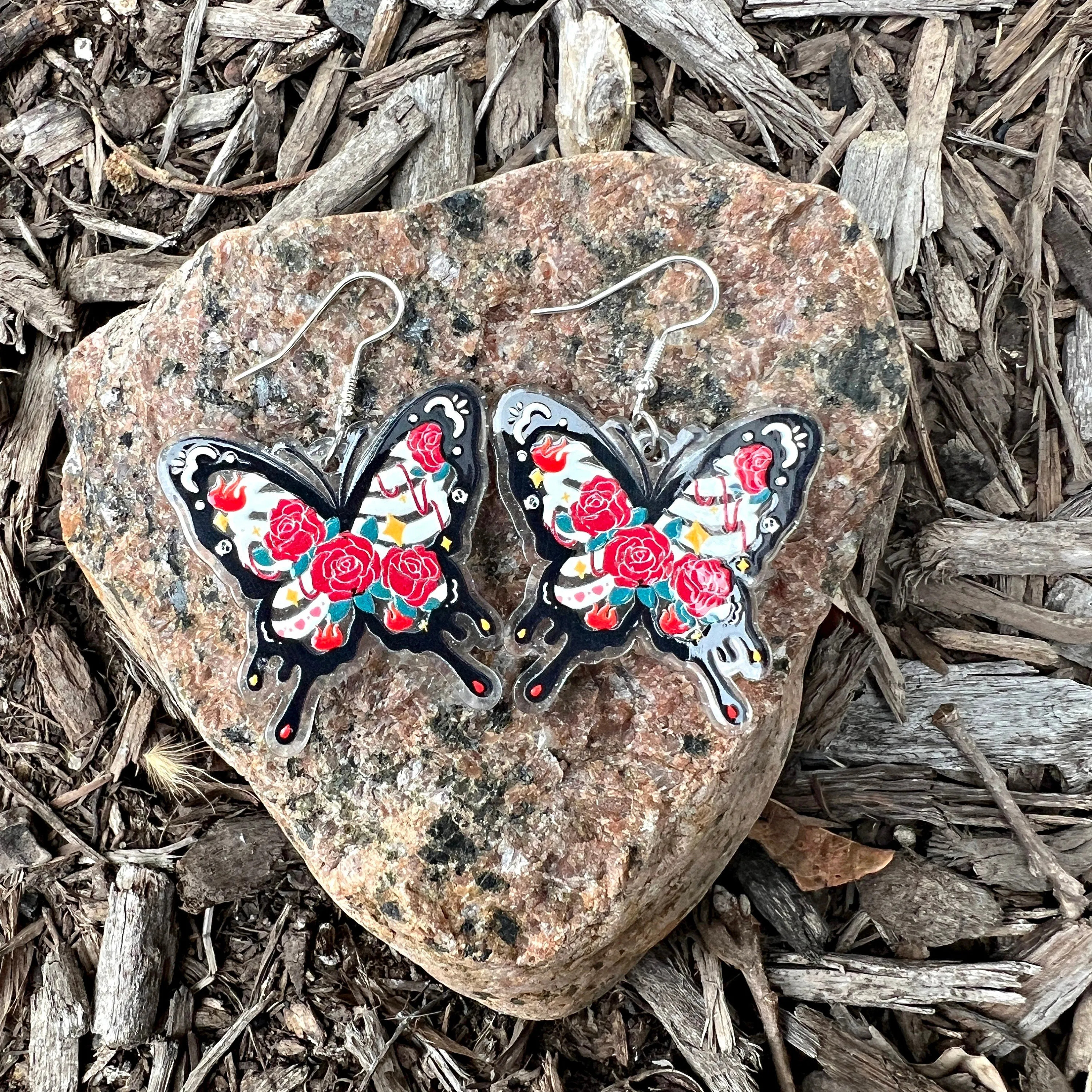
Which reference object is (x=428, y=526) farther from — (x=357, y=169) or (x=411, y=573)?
(x=357, y=169)

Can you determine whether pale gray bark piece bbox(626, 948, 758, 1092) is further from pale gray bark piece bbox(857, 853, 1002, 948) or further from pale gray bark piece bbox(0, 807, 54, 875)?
pale gray bark piece bbox(0, 807, 54, 875)

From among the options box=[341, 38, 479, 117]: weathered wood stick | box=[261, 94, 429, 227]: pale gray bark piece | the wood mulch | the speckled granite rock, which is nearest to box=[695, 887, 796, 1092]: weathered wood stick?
the wood mulch

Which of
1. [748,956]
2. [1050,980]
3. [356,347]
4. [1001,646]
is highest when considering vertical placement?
[356,347]

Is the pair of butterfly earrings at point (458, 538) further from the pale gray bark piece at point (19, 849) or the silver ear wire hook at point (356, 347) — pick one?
the pale gray bark piece at point (19, 849)

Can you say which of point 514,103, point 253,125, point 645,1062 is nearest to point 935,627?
point 645,1062

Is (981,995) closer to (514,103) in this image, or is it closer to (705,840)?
(705,840)

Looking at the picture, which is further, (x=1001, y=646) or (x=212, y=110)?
(x=212, y=110)

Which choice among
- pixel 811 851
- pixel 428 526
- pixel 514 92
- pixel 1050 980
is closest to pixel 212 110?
pixel 514 92

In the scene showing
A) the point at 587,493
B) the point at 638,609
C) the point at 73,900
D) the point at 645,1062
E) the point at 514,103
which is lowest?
the point at 645,1062
